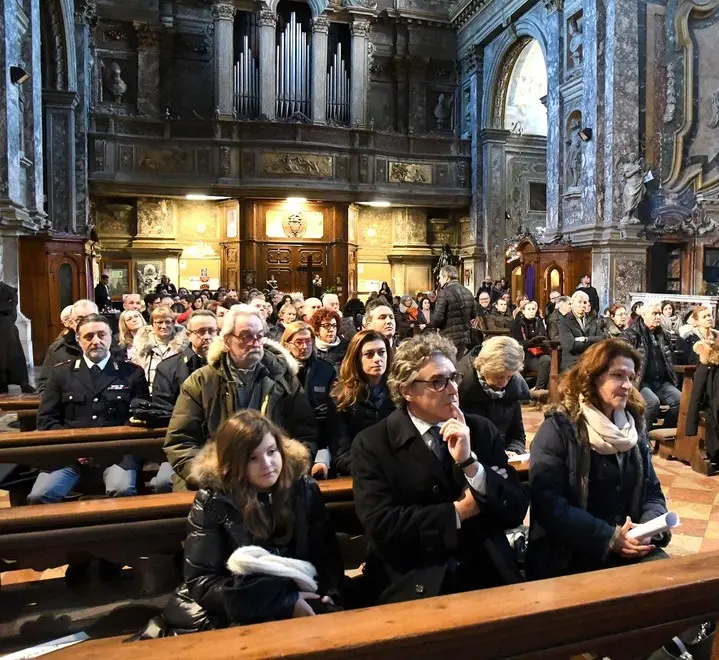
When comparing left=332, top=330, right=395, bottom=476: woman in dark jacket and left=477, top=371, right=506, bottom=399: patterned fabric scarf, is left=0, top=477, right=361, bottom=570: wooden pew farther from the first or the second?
left=477, top=371, right=506, bottom=399: patterned fabric scarf

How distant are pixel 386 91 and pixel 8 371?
1498cm

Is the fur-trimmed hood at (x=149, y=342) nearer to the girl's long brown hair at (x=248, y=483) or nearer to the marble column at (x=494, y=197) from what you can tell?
the girl's long brown hair at (x=248, y=483)

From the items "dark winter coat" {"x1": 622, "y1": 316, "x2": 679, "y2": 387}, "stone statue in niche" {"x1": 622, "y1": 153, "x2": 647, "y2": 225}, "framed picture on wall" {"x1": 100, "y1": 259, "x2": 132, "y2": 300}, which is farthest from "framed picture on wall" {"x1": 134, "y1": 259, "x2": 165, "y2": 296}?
"dark winter coat" {"x1": 622, "y1": 316, "x2": 679, "y2": 387}

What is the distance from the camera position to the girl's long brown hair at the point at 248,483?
2.15m

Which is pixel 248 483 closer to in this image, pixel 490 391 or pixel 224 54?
pixel 490 391

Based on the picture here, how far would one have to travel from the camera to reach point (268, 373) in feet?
10.8

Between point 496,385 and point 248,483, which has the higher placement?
point 496,385

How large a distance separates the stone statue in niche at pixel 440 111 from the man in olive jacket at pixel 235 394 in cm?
1847

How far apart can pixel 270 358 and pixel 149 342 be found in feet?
7.02

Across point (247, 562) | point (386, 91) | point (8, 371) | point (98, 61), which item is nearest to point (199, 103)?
point (98, 61)

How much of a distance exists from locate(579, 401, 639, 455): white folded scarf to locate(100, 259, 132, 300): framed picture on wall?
59.8 ft

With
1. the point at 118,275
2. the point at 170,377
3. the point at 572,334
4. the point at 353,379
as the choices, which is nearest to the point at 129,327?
the point at 170,377

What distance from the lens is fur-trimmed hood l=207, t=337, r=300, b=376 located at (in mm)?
3232

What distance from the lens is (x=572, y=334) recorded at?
23.3 ft
